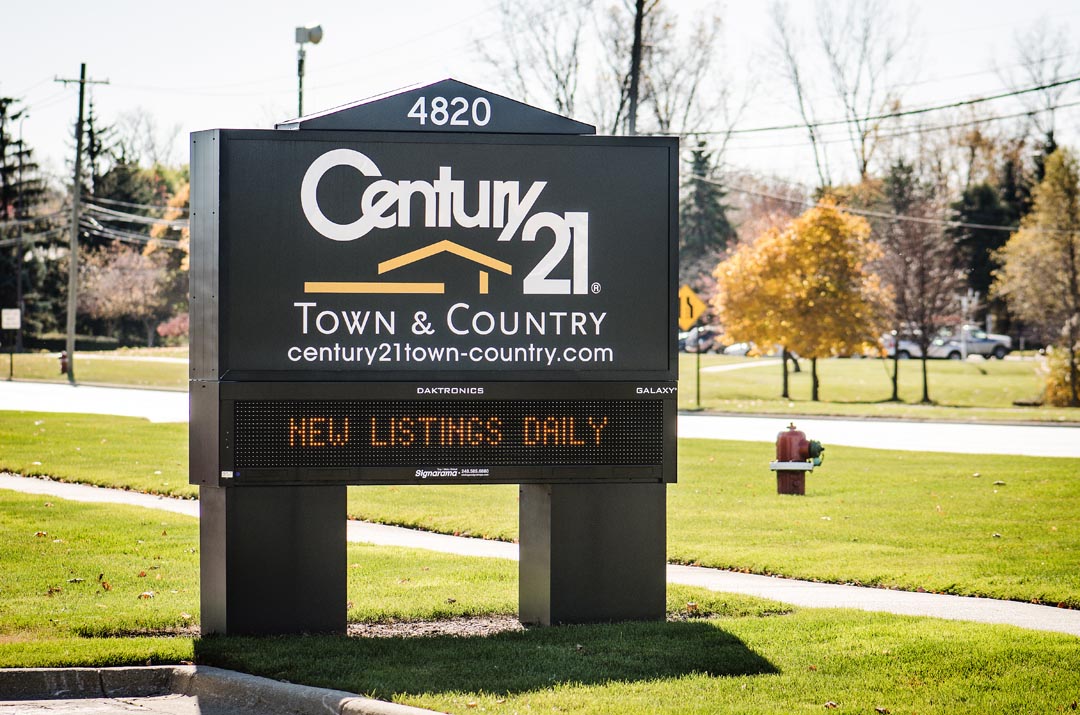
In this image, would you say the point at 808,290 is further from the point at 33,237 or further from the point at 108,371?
the point at 33,237

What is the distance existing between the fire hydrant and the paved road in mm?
6979

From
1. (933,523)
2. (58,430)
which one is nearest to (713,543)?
(933,523)

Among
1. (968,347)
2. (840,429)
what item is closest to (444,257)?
(840,429)

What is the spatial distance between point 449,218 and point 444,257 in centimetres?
25

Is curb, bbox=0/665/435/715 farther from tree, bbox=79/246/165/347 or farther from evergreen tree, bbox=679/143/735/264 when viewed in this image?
evergreen tree, bbox=679/143/735/264

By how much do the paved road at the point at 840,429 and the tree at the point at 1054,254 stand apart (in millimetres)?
14840

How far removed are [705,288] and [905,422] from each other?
47.8 metres

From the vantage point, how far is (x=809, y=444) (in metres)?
16.2

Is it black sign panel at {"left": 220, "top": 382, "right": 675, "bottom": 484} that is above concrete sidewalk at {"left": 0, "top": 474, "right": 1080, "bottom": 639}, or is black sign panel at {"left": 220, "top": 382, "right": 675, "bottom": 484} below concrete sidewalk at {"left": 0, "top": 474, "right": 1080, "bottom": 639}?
above

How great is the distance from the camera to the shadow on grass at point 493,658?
669 centimetres

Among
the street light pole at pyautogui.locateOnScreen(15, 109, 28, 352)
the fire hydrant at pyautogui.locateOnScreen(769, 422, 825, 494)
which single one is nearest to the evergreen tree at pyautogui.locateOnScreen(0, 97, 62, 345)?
the street light pole at pyautogui.locateOnScreen(15, 109, 28, 352)

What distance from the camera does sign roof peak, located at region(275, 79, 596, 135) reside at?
8.09 m

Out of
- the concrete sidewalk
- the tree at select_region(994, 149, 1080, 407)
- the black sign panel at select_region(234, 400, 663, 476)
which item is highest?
the tree at select_region(994, 149, 1080, 407)

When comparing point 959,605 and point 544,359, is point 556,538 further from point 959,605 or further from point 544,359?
point 959,605
